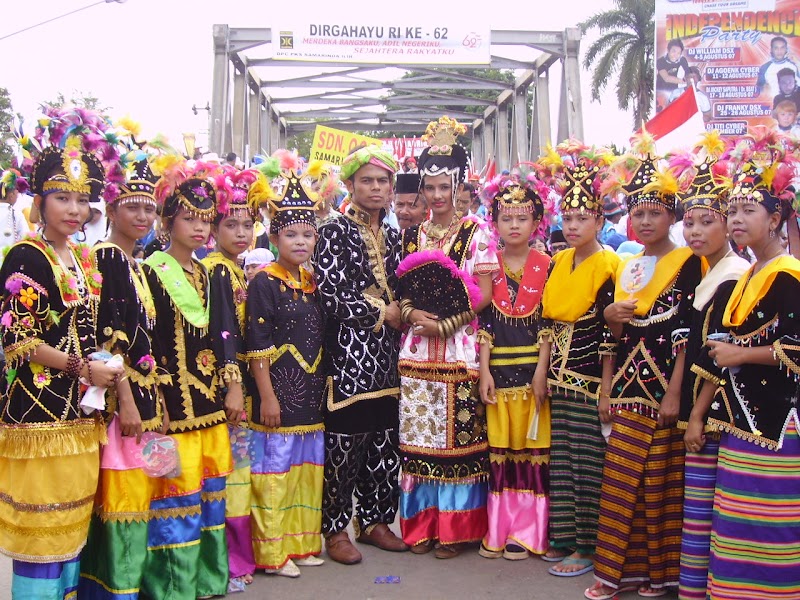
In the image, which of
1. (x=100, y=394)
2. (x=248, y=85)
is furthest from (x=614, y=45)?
(x=100, y=394)

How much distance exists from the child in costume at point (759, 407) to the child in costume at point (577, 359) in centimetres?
86

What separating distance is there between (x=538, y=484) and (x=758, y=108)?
12356 mm

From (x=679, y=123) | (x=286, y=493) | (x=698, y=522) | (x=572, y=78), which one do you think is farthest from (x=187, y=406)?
(x=572, y=78)

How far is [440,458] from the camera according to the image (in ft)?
15.0

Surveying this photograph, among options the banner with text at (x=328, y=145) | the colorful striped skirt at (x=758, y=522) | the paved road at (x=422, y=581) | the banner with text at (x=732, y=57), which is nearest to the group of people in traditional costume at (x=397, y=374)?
the colorful striped skirt at (x=758, y=522)

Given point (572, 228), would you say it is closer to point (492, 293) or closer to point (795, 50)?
point (492, 293)

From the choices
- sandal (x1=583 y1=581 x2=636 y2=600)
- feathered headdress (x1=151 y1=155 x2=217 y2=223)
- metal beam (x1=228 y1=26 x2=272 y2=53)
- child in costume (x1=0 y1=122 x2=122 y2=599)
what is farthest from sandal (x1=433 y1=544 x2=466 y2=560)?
metal beam (x1=228 y1=26 x2=272 y2=53)

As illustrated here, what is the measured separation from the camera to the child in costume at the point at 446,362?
178 inches

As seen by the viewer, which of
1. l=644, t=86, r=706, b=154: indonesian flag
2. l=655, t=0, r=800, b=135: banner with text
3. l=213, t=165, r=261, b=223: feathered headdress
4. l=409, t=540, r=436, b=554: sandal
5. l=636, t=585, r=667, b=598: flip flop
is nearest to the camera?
l=636, t=585, r=667, b=598: flip flop

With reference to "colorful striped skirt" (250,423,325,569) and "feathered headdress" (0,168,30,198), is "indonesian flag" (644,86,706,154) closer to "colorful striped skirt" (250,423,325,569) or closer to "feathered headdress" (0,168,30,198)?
"colorful striped skirt" (250,423,325,569)

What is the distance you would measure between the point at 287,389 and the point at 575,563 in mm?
1958

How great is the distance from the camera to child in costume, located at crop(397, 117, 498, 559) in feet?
14.9

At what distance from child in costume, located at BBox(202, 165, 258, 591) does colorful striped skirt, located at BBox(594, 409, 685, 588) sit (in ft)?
6.48

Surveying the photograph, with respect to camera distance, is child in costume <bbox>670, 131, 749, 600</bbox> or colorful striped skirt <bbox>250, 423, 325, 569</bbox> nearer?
child in costume <bbox>670, 131, 749, 600</bbox>
